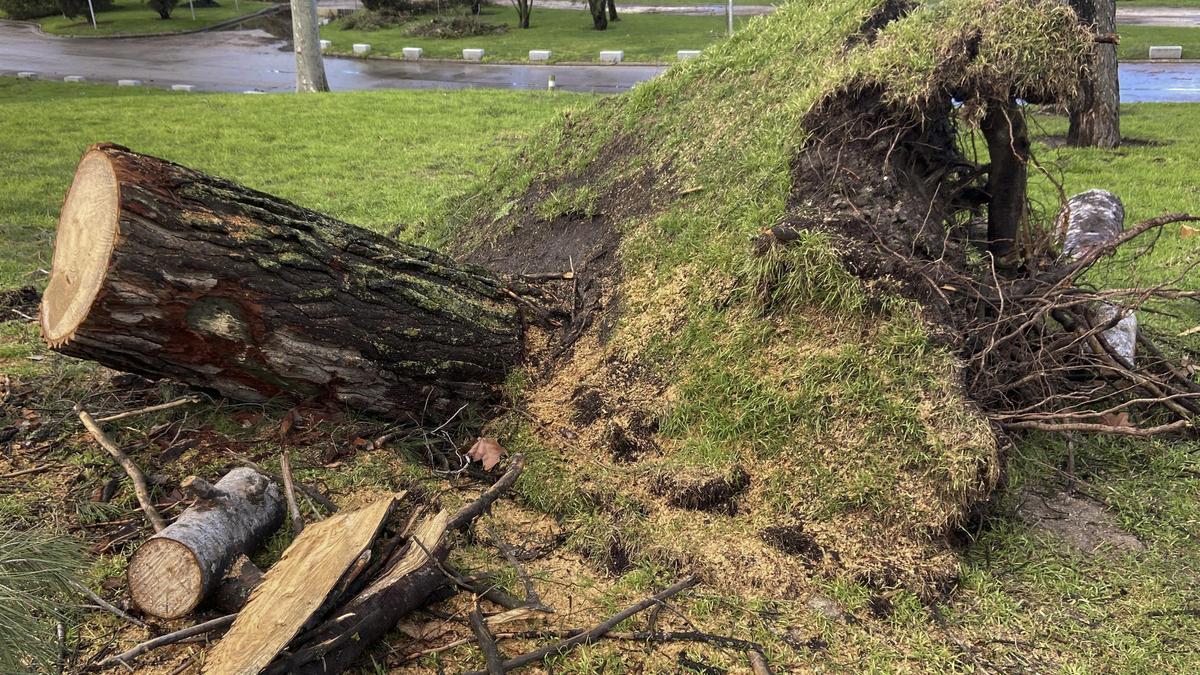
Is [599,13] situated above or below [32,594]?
above

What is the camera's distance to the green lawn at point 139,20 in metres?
25.8

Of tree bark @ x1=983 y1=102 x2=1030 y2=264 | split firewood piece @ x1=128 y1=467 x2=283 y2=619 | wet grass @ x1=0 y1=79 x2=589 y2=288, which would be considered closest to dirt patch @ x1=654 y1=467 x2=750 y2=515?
split firewood piece @ x1=128 y1=467 x2=283 y2=619

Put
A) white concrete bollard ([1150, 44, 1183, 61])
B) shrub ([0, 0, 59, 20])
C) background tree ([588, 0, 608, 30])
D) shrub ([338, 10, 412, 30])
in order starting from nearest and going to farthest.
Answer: white concrete bollard ([1150, 44, 1183, 61]) < background tree ([588, 0, 608, 30]) < shrub ([338, 10, 412, 30]) < shrub ([0, 0, 59, 20])

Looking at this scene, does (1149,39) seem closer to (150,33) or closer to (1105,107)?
(1105,107)

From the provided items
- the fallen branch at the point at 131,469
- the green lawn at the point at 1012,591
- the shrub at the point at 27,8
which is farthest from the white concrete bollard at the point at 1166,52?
the shrub at the point at 27,8

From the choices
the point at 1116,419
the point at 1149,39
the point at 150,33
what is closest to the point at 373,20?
the point at 150,33

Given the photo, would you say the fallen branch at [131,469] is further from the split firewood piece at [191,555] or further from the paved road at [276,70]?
the paved road at [276,70]

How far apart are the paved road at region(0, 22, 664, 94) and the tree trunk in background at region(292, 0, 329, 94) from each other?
7.27ft

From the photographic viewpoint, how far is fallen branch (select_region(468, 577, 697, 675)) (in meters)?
2.38

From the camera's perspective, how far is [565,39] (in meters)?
22.6

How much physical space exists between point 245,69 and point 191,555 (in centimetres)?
1861

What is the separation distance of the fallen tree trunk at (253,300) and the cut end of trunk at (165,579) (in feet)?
2.87

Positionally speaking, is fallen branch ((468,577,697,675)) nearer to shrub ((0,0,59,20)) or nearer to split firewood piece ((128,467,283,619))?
split firewood piece ((128,467,283,619))

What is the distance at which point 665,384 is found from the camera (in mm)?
3455
